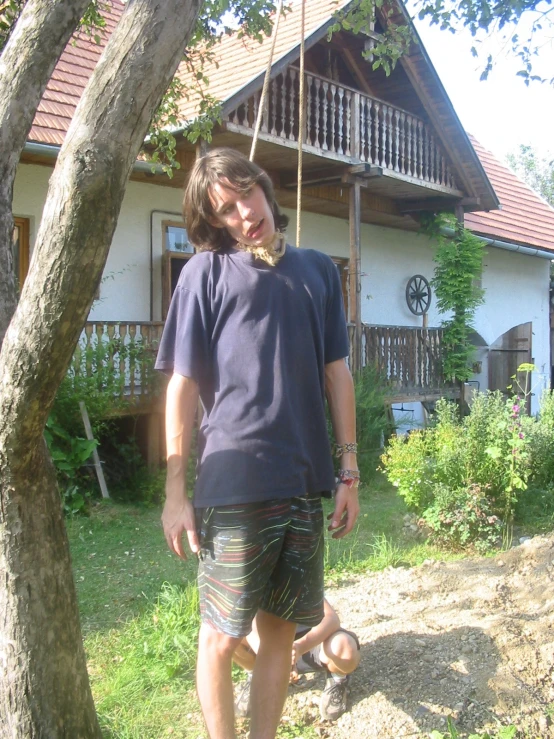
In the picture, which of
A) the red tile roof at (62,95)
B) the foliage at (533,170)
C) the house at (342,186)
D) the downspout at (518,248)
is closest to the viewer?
the red tile roof at (62,95)

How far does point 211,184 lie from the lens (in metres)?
2.20

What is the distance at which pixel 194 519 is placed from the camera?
6.91 feet

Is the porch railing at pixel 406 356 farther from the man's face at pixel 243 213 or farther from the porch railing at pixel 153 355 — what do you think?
the man's face at pixel 243 213

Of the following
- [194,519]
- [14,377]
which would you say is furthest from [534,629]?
[14,377]

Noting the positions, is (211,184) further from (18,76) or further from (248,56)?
(248,56)

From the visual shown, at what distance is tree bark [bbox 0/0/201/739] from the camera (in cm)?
194

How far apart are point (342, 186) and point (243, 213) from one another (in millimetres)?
8782

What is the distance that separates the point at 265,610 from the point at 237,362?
76 centimetres

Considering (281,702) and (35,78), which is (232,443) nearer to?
(281,702)

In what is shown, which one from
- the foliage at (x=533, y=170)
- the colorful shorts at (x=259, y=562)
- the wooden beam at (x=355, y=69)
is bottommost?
the colorful shorts at (x=259, y=562)

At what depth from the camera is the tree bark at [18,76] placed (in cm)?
228

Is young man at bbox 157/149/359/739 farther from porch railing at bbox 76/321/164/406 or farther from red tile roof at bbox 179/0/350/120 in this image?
red tile roof at bbox 179/0/350/120

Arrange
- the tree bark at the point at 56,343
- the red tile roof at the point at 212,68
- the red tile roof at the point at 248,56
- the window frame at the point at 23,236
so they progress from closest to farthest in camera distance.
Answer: the tree bark at the point at 56,343 < the red tile roof at the point at 212,68 < the window frame at the point at 23,236 < the red tile roof at the point at 248,56

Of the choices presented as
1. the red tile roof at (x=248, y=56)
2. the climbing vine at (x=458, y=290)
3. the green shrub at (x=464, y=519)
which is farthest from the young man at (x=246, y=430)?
the climbing vine at (x=458, y=290)
